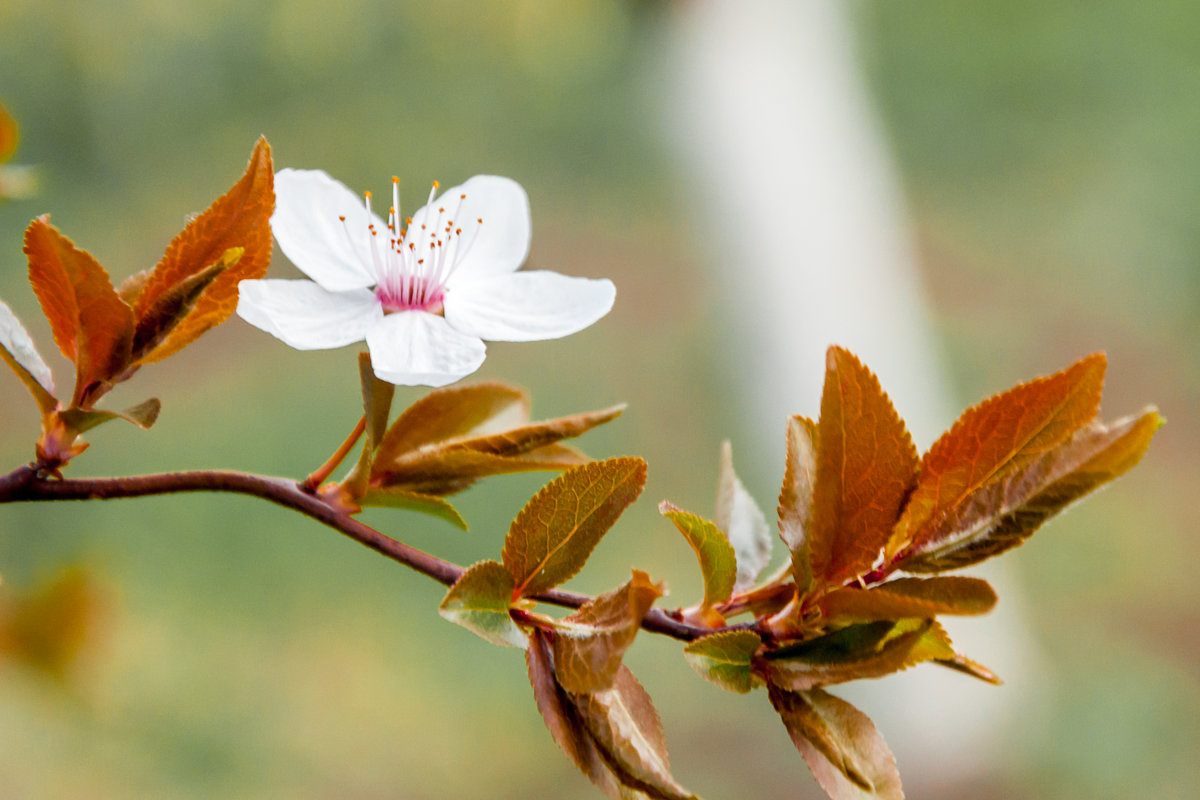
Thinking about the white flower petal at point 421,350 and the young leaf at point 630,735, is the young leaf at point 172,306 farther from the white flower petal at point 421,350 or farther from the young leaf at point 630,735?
the young leaf at point 630,735

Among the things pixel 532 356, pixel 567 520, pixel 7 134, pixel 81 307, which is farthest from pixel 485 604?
pixel 532 356

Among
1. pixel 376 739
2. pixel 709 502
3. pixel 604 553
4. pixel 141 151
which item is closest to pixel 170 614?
pixel 376 739

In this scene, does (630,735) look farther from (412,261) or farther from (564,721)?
(412,261)

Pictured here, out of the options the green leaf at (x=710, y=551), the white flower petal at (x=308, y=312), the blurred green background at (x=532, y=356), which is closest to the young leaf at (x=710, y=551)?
the green leaf at (x=710, y=551)

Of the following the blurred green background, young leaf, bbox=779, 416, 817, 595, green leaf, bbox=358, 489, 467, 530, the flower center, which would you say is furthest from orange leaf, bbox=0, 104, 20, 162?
the blurred green background

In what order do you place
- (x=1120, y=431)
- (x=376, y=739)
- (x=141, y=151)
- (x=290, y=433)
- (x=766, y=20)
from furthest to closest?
1. (x=141, y=151)
2. (x=766, y=20)
3. (x=290, y=433)
4. (x=376, y=739)
5. (x=1120, y=431)

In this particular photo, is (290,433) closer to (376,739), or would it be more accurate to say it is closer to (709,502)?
(376,739)
